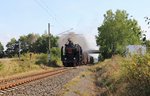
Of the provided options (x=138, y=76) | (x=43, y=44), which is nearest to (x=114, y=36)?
(x=43, y=44)

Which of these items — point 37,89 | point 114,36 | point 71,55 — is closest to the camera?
point 37,89

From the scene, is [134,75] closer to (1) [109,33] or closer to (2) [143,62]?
(2) [143,62]

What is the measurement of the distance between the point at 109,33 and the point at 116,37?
221cm

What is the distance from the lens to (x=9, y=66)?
48.0 m

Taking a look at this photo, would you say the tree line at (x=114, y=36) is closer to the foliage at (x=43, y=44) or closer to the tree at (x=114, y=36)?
the tree at (x=114, y=36)

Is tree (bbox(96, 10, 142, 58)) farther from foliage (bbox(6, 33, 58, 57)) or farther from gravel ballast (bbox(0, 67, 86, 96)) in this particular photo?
gravel ballast (bbox(0, 67, 86, 96))

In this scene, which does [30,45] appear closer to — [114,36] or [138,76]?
[114,36]

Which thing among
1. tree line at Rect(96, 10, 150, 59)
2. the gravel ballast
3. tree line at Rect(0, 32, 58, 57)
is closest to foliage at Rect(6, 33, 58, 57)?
tree line at Rect(0, 32, 58, 57)

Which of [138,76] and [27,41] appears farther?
[27,41]

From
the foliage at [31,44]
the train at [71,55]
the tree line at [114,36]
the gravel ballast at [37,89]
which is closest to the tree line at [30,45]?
the foliage at [31,44]

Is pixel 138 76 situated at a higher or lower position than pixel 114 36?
lower

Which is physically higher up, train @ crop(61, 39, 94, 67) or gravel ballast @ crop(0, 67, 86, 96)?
train @ crop(61, 39, 94, 67)

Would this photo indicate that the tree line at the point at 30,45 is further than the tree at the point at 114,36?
Yes

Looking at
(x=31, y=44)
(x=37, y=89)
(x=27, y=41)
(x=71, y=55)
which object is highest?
(x=27, y=41)
